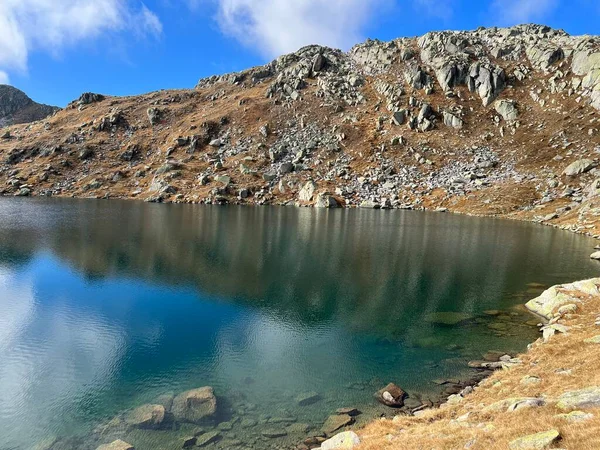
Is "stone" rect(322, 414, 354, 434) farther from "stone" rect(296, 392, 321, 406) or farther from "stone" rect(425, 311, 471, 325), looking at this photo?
"stone" rect(425, 311, 471, 325)

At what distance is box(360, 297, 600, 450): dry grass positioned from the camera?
10328mm

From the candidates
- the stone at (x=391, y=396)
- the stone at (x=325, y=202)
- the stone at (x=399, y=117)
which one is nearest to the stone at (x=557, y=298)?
the stone at (x=391, y=396)

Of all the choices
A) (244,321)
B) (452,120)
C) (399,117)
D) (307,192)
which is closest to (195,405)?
(244,321)

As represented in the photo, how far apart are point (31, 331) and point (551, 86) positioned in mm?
156060

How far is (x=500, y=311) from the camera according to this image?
102 feet

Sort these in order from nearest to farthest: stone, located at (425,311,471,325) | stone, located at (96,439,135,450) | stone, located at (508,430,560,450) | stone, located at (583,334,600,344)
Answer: stone, located at (508,430,560,450) → stone, located at (96,439,135,450) → stone, located at (583,334,600,344) → stone, located at (425,311,471,325)

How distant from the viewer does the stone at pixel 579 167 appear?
9575 cm

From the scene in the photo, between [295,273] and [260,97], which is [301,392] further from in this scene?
[260,97]

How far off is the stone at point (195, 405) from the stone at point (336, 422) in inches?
200

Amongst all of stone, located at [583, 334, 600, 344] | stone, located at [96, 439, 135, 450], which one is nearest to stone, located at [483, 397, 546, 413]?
stone, located at [583, 334, 600, 344]

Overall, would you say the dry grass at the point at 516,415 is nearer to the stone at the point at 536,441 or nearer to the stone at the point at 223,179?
the stone at the point at 536,441

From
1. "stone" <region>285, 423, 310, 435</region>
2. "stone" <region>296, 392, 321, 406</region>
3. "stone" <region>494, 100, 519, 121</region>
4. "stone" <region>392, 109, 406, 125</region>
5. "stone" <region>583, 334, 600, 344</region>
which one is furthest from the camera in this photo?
"stone" <region>392, 109, 406, 125</region>

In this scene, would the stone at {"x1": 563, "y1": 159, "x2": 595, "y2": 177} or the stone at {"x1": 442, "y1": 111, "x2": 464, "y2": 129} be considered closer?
the stone at {"x1": 563, "y1": 159, "x2": 595, "y2": 177}

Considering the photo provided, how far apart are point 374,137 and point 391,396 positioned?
123365 mm
